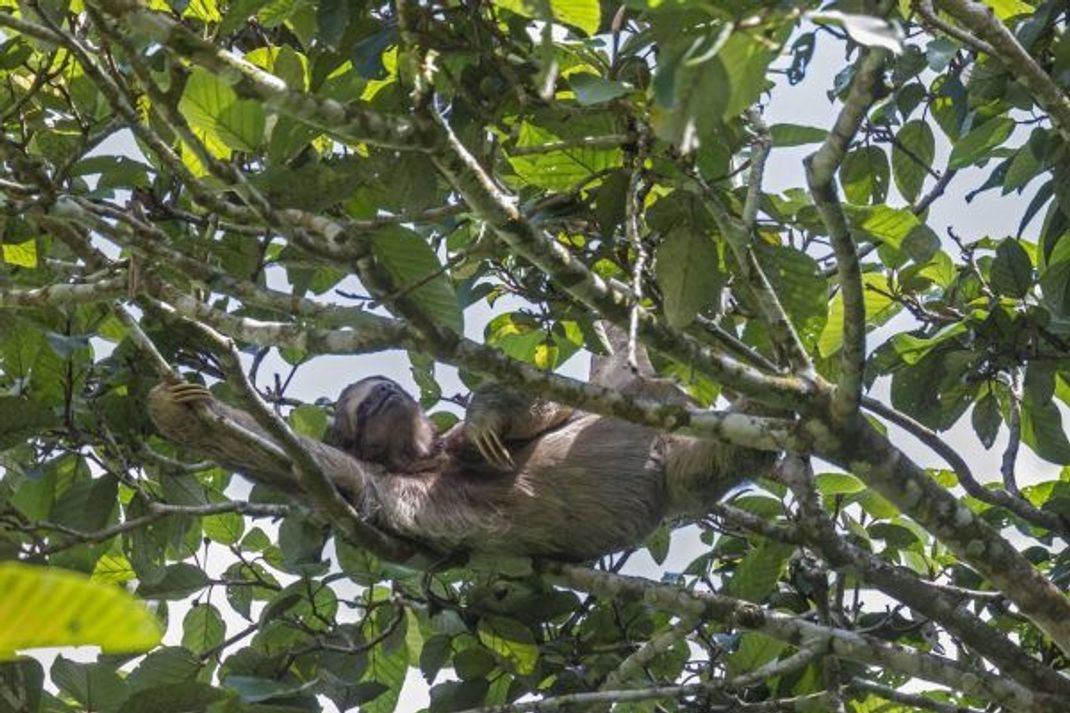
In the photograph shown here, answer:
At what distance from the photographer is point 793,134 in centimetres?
407

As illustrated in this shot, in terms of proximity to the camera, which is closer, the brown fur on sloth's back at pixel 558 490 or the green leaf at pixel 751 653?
the green leaf at pixel 751 653

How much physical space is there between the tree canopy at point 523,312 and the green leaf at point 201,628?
2 centimetres

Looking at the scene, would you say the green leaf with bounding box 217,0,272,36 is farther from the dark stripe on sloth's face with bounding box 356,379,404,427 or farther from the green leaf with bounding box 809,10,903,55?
the dark stripe on sloth's face with bounding box 356,379,404,427

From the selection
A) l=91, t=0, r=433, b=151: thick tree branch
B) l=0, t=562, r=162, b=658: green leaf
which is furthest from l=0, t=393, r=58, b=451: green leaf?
l=0, t=562, r=162, b=658: green leaf

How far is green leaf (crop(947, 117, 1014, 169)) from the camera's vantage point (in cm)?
510

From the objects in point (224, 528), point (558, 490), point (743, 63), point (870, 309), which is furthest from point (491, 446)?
Answer: point (743, 63)

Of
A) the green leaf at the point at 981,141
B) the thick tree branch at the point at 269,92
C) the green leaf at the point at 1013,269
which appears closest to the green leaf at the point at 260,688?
the thick tree branch at the point at 269,92

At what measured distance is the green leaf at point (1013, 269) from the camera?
4.96m

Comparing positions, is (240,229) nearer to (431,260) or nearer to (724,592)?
(431,260)

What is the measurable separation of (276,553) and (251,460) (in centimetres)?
91

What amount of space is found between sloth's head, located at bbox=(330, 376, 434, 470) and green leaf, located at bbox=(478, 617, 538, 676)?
159cm

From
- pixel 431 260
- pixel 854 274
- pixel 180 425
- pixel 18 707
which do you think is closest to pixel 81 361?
pixel 180 425

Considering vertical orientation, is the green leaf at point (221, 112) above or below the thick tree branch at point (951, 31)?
below

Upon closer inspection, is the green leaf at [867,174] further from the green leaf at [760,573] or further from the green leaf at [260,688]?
the green leaf at [260,688]
